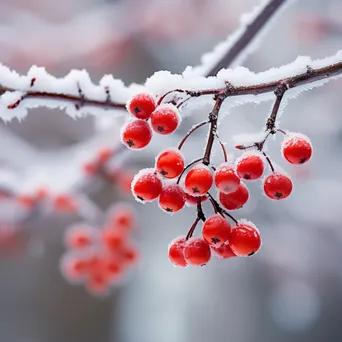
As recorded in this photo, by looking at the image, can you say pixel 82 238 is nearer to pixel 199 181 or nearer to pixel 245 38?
pixel 245 38

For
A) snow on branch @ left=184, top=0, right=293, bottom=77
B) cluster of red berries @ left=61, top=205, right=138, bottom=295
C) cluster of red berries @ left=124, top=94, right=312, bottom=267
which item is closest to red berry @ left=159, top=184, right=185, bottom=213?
cluster of red berries @ left=124, top=94, right=312, bottom=267

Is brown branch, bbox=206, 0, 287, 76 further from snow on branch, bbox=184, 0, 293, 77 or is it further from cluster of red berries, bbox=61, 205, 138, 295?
cluster of red berries, bbox=61, 205, 138, 295

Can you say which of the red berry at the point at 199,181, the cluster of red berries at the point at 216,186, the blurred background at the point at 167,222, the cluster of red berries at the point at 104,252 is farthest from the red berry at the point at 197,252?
the blurred background at the point at 167,222

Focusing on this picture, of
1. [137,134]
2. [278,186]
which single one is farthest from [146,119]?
[278,186]

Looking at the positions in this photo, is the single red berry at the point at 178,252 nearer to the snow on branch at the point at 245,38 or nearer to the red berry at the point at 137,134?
the red berry at the point at 137,134

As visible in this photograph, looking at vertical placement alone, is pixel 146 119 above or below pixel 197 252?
above

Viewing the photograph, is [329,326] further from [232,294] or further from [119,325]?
[119,325]
